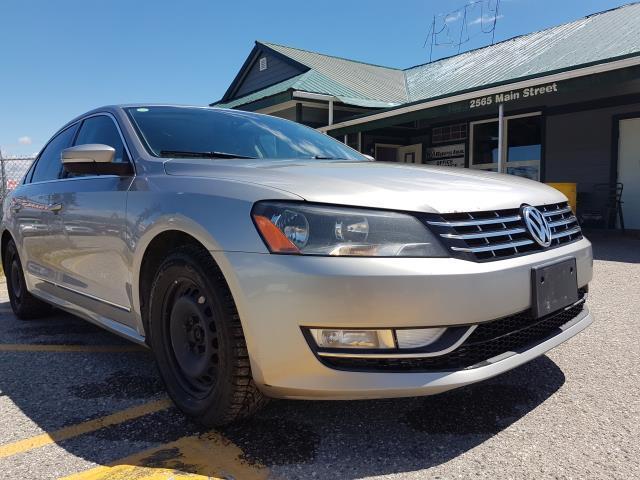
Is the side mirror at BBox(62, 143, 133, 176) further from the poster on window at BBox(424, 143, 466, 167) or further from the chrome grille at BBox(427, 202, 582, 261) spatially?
the poster on window at BBox(424, 143, 466, 167)

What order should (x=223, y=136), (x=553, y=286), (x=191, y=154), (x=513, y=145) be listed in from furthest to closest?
(x=513, y=145)
(x=223, y=136)
(x=191, y=154)
(x=553, y=286)

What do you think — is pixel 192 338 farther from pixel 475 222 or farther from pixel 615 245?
pixel 615 245

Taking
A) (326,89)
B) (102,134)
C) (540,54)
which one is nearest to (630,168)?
(540,54)

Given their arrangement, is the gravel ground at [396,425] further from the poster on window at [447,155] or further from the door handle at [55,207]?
the poster on window at [447,155]

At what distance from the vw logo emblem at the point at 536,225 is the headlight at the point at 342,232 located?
1.87 ft

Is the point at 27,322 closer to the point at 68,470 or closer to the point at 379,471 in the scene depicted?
the point at 68,470

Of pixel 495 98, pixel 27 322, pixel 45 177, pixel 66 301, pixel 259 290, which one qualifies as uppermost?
pixel 495 98

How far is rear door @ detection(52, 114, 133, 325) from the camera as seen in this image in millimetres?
2689

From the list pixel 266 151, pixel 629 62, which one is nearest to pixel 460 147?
pixel 629 62

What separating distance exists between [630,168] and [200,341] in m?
10.2

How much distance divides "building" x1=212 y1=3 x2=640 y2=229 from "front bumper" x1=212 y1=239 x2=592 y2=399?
741 cm

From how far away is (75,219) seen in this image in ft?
A: 10.2

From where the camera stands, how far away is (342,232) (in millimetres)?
1918

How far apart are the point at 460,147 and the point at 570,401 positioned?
11.6 meters
